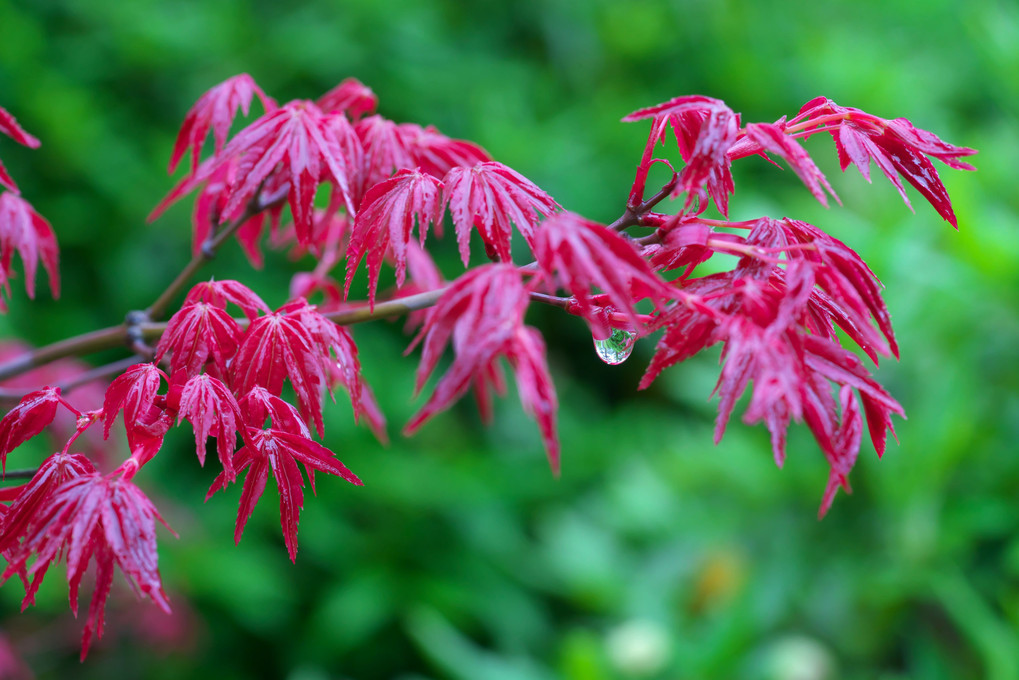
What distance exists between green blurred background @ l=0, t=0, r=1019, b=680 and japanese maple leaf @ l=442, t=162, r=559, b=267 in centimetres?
112

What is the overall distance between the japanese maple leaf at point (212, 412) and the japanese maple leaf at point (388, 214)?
116 millimetres

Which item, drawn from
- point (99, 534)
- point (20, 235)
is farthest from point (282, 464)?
point (20, 235)

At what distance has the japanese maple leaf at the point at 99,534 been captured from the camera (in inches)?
18.8

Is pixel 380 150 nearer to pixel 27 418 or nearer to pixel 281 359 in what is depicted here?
pixel 281 359

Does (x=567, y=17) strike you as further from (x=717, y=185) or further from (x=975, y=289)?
(x=717, y=185)

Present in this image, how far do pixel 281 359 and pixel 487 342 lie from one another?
199 mm

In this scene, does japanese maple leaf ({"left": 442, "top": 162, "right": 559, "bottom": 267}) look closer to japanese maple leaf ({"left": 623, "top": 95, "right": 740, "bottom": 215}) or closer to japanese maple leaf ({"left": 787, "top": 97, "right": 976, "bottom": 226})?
japanese maple leaf ({"left": 623, "top": 95, "right": 740, "bottom": 215})

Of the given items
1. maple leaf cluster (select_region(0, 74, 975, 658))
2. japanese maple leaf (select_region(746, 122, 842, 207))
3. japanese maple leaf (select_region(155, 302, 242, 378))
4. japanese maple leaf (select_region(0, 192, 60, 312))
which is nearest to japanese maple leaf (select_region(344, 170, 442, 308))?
maple leaf cluster (select_region(0, 74, 975, 658))

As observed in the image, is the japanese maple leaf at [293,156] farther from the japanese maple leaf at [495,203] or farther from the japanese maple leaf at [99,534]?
the japanese maple leaf at [99,534]

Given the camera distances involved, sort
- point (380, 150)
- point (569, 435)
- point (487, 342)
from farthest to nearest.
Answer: point (569, 435), point (380, 150), point (487, 342)

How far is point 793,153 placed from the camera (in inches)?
19.1

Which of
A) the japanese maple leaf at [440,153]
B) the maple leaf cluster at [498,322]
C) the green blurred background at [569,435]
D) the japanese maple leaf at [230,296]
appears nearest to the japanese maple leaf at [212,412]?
the maple leaf cluster at [498,322]

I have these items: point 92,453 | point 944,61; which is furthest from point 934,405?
point 944,61

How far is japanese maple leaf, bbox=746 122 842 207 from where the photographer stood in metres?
0.47
